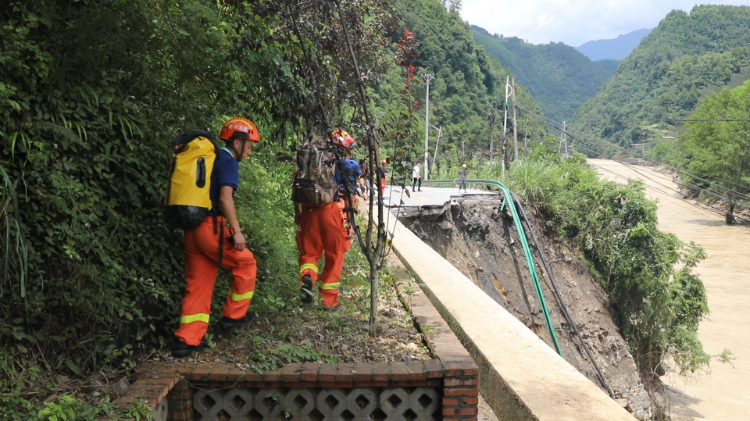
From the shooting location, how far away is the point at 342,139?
4352 mm

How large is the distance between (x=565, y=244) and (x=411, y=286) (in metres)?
13.4

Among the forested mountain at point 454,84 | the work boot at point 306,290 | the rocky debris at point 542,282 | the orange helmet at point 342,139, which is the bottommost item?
the rocky debris at point 542,282

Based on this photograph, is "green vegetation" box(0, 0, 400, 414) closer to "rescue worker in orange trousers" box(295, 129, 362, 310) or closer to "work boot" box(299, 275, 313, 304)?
"work boot" box(299, 275, 313, 304)

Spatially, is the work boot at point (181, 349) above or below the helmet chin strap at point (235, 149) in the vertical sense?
below

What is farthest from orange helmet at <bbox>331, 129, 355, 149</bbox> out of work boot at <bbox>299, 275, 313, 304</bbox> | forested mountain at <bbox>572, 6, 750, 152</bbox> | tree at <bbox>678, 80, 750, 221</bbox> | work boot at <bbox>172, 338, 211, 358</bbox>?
forested mountain at <bbox>572, 6, 750, 152</bbox>

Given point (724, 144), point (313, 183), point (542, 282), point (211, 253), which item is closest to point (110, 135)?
point (211, 253)

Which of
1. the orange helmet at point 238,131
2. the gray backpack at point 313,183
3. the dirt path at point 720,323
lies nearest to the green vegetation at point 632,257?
the dirt path at point 720,323

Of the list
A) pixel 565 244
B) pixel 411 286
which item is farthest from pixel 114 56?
pixel 565 244

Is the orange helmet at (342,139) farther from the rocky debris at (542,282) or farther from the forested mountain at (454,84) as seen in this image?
the forested mountain at (454,84)

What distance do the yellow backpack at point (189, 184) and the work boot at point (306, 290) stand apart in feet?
4.59

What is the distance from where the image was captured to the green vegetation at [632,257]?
16.8 meters

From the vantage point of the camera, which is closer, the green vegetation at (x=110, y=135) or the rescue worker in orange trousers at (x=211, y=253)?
the green vegetation at (x=110, y=135)

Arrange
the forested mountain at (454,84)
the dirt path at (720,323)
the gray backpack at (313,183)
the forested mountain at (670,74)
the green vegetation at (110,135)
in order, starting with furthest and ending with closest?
the forested mountain at (670,74) < the forested mountain at (454,84) < the dirt path at (720,323) < the gray backpack at (313,183) < the green vegetation at (110,135)

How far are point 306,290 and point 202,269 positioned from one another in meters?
1.22
